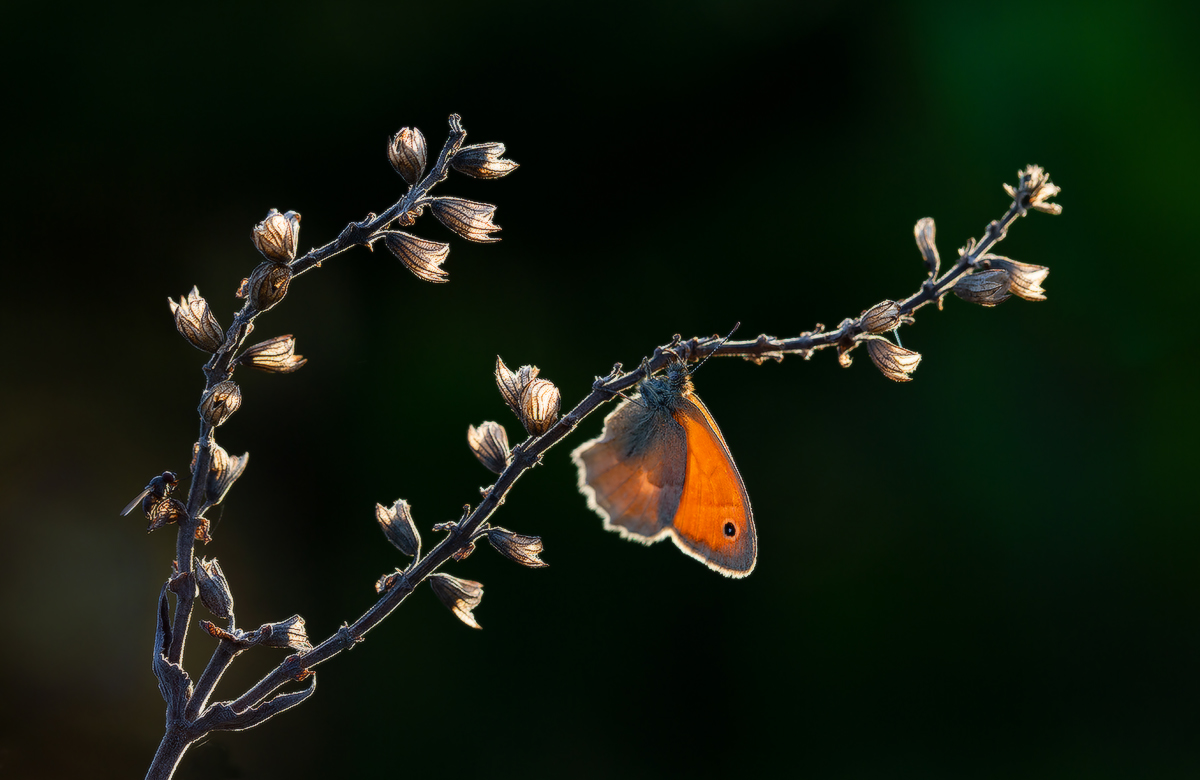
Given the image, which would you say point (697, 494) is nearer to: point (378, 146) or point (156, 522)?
point (156, 522)

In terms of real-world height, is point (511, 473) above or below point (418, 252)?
below

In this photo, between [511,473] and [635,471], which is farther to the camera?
[635,471]

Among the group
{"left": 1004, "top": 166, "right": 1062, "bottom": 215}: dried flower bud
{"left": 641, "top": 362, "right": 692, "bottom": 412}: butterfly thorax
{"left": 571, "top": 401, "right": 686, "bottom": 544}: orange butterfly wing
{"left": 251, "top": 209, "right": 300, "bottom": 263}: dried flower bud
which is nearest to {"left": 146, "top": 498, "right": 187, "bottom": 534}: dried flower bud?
{"left": 251, "top": 209, "right": 300, "bottom": 263}: dried flower bud

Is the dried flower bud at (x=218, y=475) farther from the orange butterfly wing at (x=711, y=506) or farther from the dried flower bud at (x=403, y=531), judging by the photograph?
the orange butterfly wing at (x=711, y=506)

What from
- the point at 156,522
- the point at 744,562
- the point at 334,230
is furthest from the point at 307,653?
the point at 334,230

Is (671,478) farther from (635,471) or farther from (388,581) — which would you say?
(388,581)

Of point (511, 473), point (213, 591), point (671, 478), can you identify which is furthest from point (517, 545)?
point (671, 478)

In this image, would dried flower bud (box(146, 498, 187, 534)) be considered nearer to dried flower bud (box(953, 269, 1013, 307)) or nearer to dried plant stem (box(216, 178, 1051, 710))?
dried plant stem (box(216, 178, 1051, 710))

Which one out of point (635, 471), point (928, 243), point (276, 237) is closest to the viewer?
point (276, 237)
